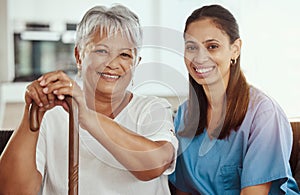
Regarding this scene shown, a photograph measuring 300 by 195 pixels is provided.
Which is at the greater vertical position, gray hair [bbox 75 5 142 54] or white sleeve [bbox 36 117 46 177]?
gray hair [bbox 75 5 142 54]

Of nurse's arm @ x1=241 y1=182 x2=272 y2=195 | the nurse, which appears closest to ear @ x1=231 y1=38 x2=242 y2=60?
the nurse

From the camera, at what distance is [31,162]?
1010mm

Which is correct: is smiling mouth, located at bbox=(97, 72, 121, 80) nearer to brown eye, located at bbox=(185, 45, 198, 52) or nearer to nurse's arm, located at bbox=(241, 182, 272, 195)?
brown eye, located at bbox=(185, 45, 198, 52)

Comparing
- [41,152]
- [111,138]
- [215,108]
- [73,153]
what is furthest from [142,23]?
[73,153]

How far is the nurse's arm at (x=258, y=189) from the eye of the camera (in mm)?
1074

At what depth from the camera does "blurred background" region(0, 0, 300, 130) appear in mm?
2861

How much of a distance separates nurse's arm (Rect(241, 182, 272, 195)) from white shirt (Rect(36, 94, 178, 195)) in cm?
17

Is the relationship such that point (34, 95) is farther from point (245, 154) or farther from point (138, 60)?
point (245, 154)

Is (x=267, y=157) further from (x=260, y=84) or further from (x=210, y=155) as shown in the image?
(x=260, y=84)

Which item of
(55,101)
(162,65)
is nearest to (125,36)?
(162,65)

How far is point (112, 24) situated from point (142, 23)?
185 centimetres

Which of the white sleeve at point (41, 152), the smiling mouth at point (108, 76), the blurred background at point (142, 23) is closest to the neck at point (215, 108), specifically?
the smiling mouth at point (108, 76)

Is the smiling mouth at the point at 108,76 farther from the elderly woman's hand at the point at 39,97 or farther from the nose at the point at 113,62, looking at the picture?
the elderly woman's hand at the point at 39,97

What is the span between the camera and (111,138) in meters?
0.92
